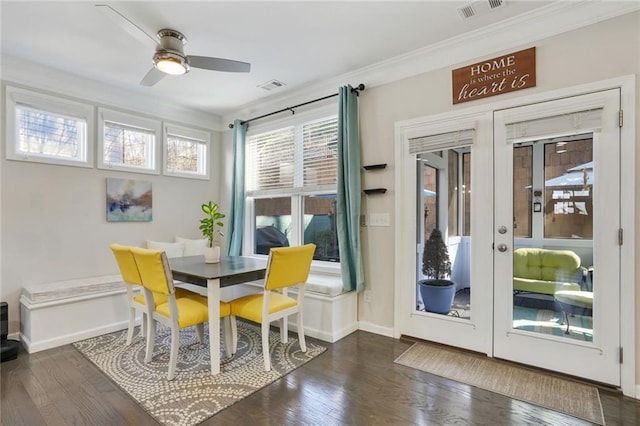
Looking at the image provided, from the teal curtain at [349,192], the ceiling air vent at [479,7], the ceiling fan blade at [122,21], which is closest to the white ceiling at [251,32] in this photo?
the ceiling air vent at [479,7]

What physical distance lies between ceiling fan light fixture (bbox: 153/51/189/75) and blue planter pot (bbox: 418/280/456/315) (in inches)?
111

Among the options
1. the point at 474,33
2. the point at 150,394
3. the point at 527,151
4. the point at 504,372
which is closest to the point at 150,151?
the point at 150,394

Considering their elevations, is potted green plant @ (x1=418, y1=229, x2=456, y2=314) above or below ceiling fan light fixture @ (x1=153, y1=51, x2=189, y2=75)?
below

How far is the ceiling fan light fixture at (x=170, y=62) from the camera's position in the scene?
2371mm

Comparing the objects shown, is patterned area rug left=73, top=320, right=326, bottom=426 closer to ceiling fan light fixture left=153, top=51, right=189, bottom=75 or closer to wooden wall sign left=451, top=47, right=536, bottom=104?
ceiling fan light fixture left=153, top=51, right=189, bottom=75

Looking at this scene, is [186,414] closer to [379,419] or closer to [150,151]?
[379,419]

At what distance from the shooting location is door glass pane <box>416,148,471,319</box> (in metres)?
2.85

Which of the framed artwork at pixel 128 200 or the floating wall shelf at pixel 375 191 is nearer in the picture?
the floating wall shelf at pixel 375 191

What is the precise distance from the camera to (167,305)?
2453mm

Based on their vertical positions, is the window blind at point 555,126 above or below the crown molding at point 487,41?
below

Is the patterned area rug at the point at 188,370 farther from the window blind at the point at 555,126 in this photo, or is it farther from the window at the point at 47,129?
the window blind at the point at 555,126

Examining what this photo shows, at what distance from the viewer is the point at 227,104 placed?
173 inches

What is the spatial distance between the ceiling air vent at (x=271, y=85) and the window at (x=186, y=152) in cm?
148

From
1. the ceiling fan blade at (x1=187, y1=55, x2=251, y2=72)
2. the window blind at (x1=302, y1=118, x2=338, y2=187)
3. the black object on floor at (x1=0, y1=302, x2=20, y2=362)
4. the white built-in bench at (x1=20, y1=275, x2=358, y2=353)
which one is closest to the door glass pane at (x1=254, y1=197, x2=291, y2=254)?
the window blind at (x1=302, y1=118, x2=338, y2=187)
